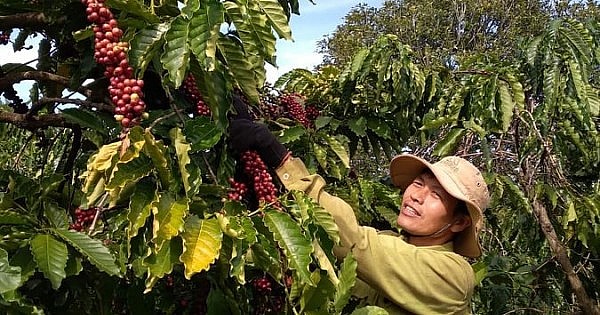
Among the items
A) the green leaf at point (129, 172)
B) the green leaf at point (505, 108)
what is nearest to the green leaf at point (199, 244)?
the green leaf at point (129, 172)

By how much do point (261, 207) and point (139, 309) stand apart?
15.4 inches

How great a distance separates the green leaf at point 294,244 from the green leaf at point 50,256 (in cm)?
36

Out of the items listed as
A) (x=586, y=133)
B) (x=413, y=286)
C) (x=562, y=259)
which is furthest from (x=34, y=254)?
(x=562, y=259)

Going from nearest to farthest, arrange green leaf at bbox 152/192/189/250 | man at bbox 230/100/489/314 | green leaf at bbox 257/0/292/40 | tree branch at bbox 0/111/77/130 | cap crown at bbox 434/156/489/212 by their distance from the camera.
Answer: green leaf at bbox 152/192/189/250
green leaf at bbox 257/0/292/40
man at bbox 230/100/489/314
tree branch at bbox 0/111/77/130
cap crown at bbox 434/156/489/212

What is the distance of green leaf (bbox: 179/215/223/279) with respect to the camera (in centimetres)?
118

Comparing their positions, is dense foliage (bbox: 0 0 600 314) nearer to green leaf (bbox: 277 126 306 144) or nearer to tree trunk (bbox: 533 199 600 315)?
green leaf (bbox: 277 126 306 144)

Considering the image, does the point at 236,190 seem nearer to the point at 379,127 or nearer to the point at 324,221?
the point at 324,221

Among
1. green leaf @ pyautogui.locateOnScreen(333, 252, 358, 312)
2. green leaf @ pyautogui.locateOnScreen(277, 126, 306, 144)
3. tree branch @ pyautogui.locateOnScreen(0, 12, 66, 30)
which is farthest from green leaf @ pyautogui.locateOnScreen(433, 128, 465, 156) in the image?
tree branch @ pyautogui.locateOnScreen(0, 12, 66, 30)

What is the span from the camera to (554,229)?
3.41m

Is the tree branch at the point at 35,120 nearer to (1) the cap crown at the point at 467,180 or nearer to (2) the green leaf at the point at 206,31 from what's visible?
(2) the green leaf at the point at 206,31

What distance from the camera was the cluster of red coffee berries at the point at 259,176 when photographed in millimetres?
1493

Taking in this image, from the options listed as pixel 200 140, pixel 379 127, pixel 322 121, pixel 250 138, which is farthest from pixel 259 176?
pixel 379 127

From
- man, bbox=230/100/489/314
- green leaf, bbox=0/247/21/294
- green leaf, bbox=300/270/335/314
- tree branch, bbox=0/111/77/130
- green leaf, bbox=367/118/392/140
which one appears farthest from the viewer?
green leaf, bbox=367/118/392/140

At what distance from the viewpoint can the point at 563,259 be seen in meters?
3.29
